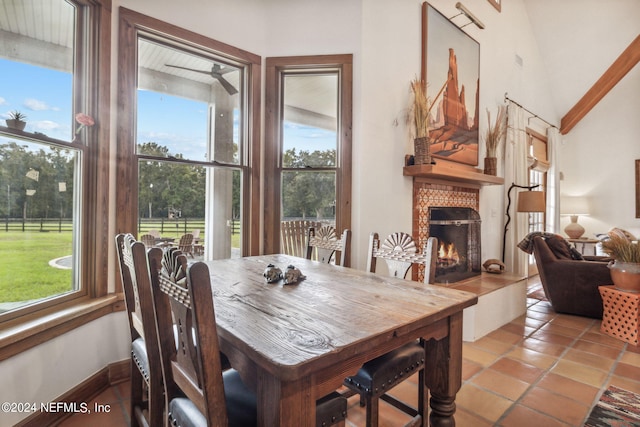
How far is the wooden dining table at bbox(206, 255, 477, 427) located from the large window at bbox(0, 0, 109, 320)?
3.44 feet

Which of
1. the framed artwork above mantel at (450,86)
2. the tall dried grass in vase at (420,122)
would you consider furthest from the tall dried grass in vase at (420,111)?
the framed artwork above mantel at (450,86)

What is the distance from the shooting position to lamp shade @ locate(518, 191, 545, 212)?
435 cm

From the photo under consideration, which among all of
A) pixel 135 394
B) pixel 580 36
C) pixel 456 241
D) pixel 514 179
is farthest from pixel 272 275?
pixel 580 36

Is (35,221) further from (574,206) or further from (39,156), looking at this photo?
(574,206)

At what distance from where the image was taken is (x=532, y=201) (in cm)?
437

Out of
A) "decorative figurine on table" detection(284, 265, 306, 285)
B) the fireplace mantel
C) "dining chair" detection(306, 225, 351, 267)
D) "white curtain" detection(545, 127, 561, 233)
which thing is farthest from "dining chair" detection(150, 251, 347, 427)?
"white curtain" detection(545, 127, 561, 233)

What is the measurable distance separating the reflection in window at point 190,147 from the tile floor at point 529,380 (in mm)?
1224

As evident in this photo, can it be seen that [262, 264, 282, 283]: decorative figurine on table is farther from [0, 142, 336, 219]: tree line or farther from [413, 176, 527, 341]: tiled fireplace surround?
[413, 176, 527, 341]: tiled fireplace surround

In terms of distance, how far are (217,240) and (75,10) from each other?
1854 millimetres

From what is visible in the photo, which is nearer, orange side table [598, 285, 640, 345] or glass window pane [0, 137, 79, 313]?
glass window pane [0, 137, 79, 313]

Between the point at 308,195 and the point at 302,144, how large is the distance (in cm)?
49

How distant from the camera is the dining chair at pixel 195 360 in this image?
78 centimetres

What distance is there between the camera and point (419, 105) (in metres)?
3.13
